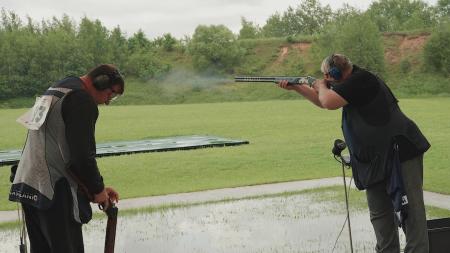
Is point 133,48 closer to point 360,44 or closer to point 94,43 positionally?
point 94,43

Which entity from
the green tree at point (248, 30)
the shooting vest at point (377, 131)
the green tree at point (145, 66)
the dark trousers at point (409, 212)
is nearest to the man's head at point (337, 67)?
the shooting vest at point (377, 131)

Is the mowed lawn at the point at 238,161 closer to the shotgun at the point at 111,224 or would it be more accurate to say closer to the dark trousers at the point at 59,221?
the shotgun at the point at 111,224

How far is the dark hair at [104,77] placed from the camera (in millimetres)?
3590

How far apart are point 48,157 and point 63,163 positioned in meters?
0.09

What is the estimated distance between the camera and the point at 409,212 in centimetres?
427

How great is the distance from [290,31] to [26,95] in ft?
202

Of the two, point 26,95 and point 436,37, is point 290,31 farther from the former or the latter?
point 26,95

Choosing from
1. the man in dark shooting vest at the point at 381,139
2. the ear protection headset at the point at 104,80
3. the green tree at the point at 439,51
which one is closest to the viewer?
the ear protection headset at the point at 104,80

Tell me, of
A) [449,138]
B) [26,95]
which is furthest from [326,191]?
[26,95]

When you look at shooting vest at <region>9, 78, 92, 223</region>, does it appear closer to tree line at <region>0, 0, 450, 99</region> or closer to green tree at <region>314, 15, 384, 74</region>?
tree line at <region>0, 0, 450, 99</region>

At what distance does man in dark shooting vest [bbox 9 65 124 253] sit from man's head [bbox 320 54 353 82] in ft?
5.08

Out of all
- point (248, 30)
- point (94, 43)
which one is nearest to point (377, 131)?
point (94, 43)

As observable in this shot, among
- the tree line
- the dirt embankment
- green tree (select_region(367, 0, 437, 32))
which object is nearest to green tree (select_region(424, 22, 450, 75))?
the tree line

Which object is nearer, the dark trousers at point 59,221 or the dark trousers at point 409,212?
the dark trousers at point 59,221
